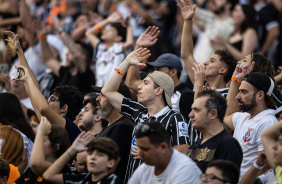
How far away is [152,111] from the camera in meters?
6.66

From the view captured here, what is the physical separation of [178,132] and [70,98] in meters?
1.98

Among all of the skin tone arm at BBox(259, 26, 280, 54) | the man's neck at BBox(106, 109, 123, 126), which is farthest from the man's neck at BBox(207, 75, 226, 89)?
the skin tone arm at BBox(259, 26, 280, 54)

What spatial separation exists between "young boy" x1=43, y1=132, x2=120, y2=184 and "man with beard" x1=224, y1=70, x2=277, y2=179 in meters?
1.47

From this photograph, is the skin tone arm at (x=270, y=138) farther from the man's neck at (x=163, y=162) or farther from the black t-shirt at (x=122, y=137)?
the black t-shirt at (x=122, y=137)

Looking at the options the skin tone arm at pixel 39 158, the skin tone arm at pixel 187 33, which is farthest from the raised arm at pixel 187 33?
the skin tone arm at pixel 39 158

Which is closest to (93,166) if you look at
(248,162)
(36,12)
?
(248,162)

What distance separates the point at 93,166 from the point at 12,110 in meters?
2.17

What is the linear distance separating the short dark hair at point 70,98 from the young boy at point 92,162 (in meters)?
2.04

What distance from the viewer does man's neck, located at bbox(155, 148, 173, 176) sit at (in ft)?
17.5

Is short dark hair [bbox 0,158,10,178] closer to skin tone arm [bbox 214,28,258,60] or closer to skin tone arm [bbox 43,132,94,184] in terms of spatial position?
skin tone arm [bbox 43,132,94,184]

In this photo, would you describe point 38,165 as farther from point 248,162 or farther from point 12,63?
point 12,63

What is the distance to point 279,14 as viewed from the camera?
1129cm

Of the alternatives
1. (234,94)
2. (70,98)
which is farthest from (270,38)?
(70,98)

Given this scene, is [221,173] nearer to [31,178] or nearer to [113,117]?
[31,178]
